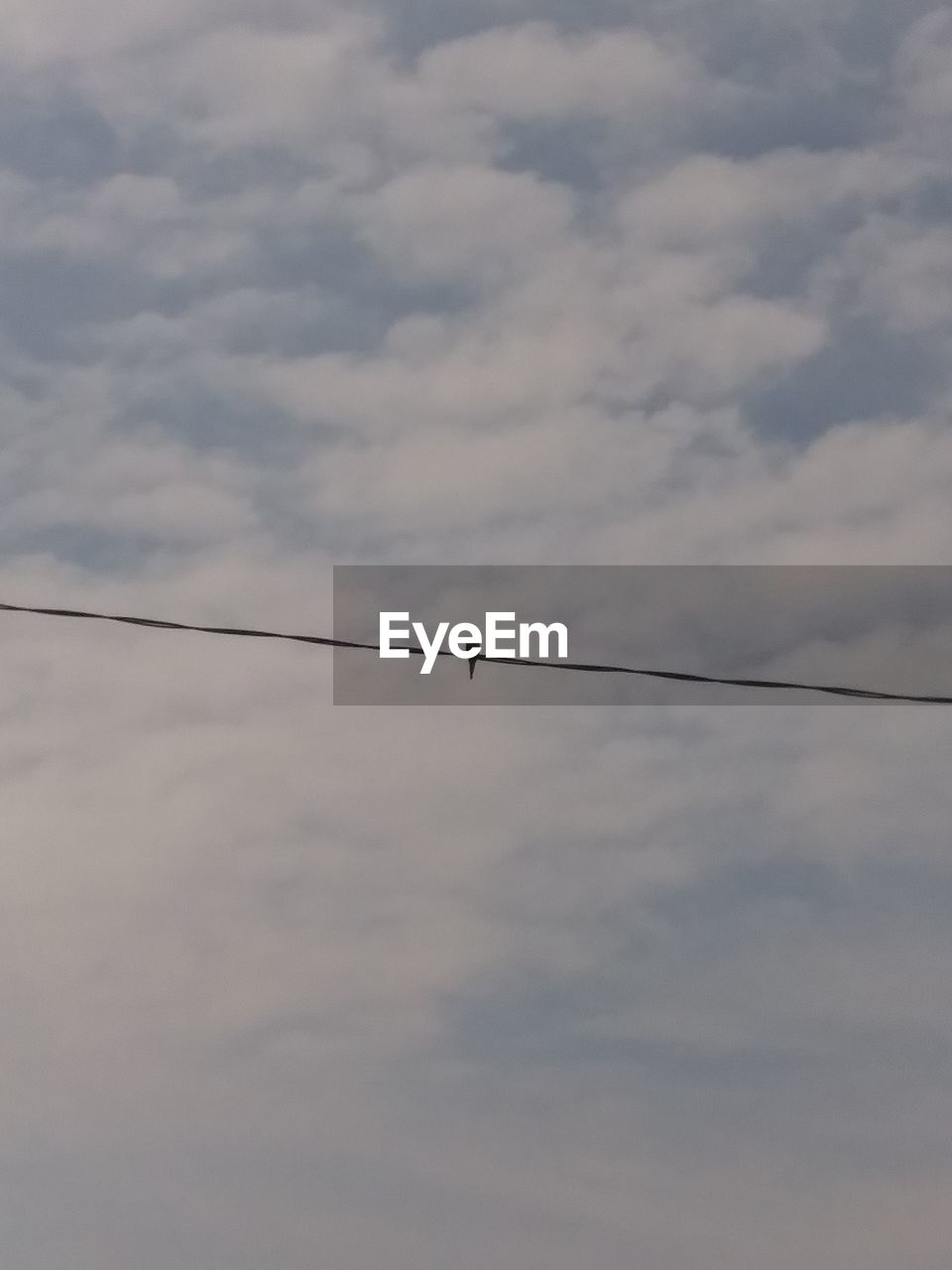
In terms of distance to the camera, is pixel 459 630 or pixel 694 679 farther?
pixel 459 630

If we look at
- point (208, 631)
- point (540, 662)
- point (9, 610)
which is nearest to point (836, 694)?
point (540, 662)

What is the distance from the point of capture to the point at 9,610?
1681 cm

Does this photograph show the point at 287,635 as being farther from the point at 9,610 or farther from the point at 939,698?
the point at 939,698

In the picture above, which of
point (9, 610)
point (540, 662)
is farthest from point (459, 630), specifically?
point (9, 610)

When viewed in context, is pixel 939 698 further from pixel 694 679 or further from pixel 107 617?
pixel 107 617

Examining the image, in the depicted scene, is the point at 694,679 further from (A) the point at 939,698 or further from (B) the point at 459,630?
(B) the point at 459,630

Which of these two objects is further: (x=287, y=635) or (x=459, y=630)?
(x=459, y=630)

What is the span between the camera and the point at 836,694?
16641 millimetres

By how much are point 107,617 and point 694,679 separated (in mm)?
5047

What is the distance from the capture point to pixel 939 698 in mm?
16062

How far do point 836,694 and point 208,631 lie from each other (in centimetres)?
541

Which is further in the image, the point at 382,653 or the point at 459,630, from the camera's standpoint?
the point at 459,630

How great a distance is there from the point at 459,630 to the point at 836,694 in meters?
4.60

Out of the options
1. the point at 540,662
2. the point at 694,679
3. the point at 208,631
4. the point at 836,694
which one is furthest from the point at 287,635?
the point at 836,694
